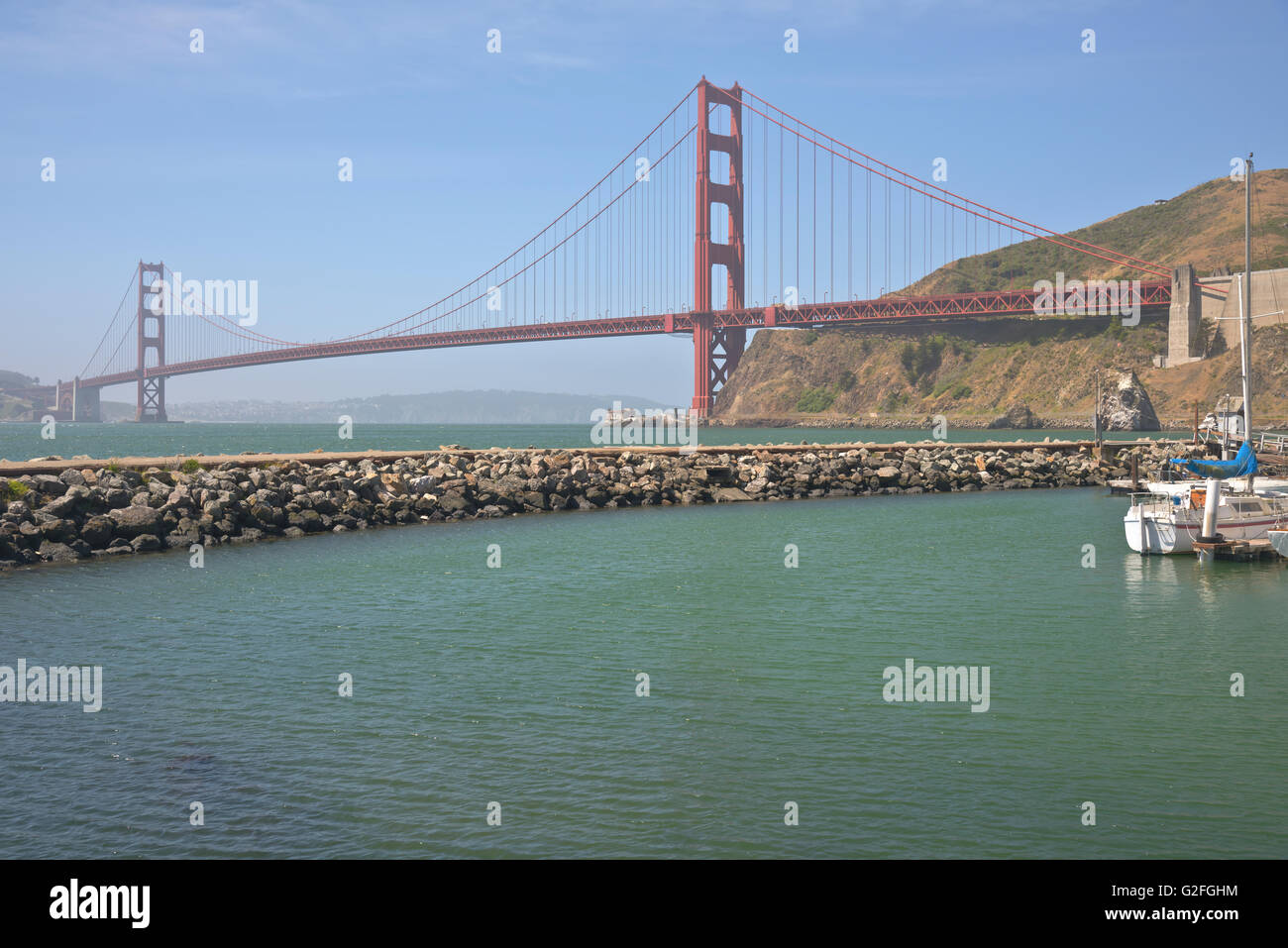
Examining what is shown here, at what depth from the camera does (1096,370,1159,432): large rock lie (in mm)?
94750

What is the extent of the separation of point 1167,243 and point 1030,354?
27.0 meters

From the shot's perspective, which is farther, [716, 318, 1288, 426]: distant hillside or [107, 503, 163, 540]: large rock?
[716, 318, 1288, 426]: distant hillside

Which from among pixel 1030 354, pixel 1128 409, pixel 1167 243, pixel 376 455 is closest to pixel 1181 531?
pixel 376 455

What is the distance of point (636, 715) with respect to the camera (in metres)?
10.1

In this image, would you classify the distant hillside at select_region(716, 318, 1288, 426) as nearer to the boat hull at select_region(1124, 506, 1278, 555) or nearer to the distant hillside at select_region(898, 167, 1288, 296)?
the distant hillside at select_region(898, 167, 1288, 296)

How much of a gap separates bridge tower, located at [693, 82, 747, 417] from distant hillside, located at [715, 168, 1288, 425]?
14764 millimetres

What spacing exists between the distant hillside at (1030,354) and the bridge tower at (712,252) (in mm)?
14764

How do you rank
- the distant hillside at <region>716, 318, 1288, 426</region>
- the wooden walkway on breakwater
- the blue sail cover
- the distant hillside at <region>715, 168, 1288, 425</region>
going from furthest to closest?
the distant hillside at <region>715, 168, 1288, 425</region>, the distant hillside at <region>716, 318, 1288, 426</region>, the blue sail cover, the wooden walkway on breakwater

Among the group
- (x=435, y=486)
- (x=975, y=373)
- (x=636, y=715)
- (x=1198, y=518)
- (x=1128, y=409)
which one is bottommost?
(x=636, y=715)

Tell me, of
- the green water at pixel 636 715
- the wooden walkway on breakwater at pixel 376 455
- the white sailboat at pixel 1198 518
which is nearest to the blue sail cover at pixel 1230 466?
the white sailboat at pixel 1198 518

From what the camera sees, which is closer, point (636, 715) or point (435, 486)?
point (636, 715)

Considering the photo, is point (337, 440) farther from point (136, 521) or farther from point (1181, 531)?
point (1181, 531)

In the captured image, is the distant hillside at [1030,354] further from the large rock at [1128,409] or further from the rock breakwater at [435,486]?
the rock breakwater at [435,486]

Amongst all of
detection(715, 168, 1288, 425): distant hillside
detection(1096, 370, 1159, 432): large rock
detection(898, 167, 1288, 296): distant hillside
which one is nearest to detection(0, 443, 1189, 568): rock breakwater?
detection(1096, 370, 1159, 432): large rock
